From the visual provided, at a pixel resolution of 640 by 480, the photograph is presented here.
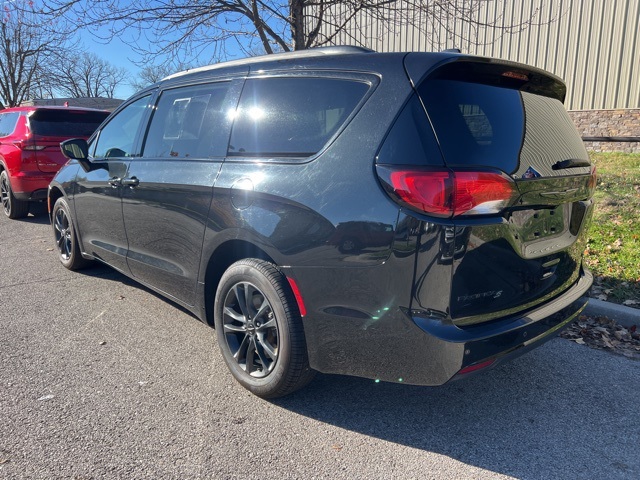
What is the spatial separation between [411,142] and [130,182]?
2523 millimetres

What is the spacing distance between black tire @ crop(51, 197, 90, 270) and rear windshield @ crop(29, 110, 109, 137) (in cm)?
291

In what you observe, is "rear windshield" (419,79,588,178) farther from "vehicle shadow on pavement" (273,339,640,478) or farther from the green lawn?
the green lawn

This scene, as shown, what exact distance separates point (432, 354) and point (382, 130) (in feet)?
3.47

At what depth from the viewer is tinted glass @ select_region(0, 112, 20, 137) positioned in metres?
8.16

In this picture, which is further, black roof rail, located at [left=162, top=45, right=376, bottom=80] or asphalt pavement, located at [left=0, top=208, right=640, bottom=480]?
black roof rail, located at [left=162, top=45, right=376, bottom=80]

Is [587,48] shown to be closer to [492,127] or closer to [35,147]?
[35,147]

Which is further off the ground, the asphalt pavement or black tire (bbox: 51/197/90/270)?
black tire (bbox: 51/197/90/270)

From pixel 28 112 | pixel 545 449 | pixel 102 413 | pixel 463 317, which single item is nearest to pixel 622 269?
pixel 545 449

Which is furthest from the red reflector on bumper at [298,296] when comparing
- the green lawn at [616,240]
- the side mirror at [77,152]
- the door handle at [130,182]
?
the green lawn at [616,240]

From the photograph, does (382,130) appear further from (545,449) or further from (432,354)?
(545,449)

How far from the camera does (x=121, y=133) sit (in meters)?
4.47

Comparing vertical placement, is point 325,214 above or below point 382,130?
below

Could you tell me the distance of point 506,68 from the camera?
2.60 meters

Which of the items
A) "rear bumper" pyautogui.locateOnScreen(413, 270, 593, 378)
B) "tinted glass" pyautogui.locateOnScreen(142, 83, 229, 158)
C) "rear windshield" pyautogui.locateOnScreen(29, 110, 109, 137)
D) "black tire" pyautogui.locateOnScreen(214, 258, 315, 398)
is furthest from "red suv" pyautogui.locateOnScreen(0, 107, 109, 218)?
"rear bumper" pyautogui.locateOnScreen(413, 270, 593, 378)
